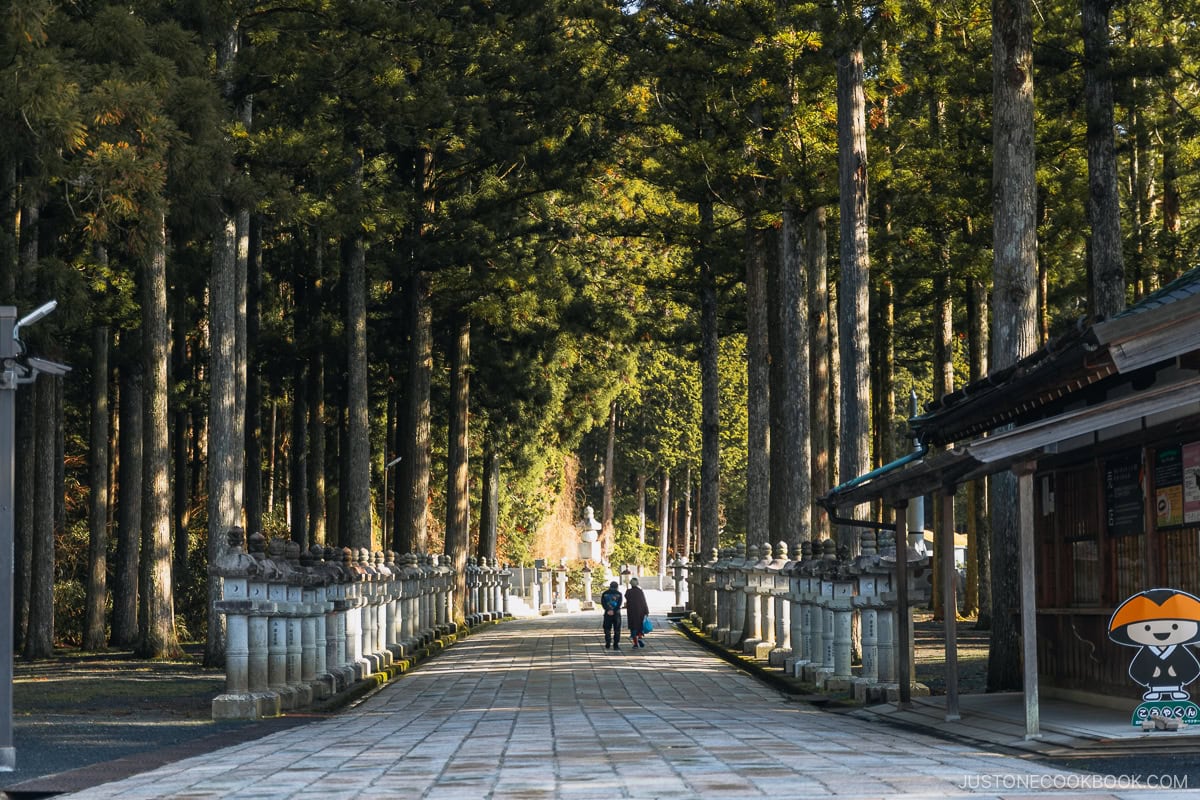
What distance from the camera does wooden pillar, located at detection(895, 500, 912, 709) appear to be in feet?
53.1

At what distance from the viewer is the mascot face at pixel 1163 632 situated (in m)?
11.5

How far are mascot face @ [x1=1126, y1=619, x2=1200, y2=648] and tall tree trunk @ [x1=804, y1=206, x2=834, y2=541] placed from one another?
1579cm

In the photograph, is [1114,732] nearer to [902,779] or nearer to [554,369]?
[902,779]

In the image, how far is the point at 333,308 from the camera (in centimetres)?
3806

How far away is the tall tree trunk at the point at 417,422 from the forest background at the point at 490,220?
0.30ft

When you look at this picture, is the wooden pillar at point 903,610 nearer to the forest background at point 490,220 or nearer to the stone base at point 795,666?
the forest background at point 490,220

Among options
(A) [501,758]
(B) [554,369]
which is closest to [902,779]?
(A) [501,758]

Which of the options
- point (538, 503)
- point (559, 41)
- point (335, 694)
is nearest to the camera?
point (335, 694)

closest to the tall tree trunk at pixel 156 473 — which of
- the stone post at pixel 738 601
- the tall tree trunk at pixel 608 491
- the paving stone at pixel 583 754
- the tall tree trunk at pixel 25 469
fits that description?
the tall tree trunk at pixel 25 469

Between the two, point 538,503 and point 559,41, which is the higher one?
point 559,41

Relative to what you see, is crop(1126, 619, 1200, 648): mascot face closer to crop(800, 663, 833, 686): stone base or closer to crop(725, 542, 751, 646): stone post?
crop(800, 663, 833, 686): stone base

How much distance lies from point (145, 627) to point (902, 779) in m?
19.6

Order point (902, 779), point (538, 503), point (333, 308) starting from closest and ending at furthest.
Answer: point (902, 779) < point (333, 308) < point (538, 503)

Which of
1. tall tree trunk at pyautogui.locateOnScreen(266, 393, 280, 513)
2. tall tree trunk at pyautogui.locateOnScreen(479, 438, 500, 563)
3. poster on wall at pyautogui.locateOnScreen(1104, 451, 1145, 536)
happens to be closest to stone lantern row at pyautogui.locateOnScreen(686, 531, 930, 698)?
poster on wall at pyautogui.locateOnScreen(1104, 451, 1145, 536)
